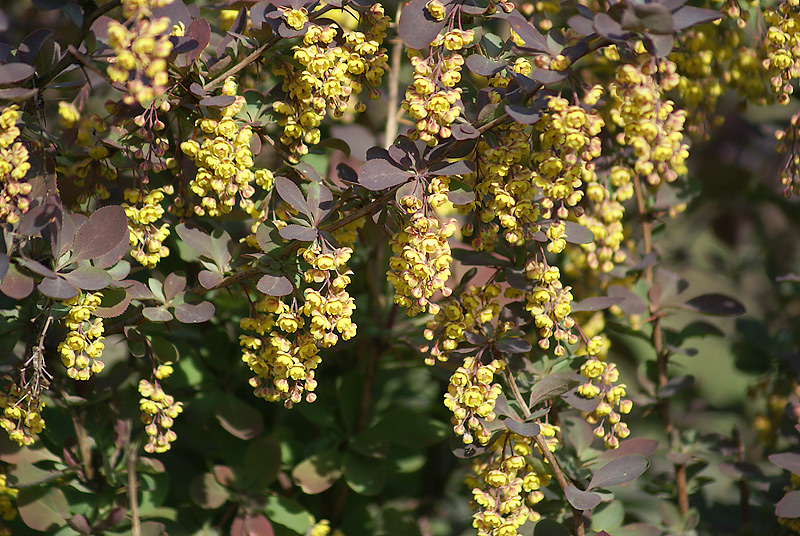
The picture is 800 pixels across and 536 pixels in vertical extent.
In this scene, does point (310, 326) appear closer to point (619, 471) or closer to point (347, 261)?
point (347, 261)

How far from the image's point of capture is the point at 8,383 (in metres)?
0.81

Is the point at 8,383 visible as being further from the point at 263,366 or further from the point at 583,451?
the point at 583,451

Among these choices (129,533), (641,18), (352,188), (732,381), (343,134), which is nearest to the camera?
(641,18)

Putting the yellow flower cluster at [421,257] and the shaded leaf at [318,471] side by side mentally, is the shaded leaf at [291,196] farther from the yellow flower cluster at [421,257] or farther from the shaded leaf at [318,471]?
the shaded leaf at [318,471]

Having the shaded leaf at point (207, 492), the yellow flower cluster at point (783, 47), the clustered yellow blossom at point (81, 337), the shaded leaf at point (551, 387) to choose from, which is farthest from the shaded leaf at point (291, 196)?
the yellow flower cluster at point (783, 47)

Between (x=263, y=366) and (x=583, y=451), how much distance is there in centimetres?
43

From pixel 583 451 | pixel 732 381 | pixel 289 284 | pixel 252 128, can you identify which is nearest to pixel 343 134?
pixel 252 128

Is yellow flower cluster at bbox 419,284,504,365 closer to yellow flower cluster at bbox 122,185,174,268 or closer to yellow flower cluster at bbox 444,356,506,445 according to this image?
yellow flower cluster at bbox 444,356,506,445

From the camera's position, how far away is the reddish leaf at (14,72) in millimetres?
631

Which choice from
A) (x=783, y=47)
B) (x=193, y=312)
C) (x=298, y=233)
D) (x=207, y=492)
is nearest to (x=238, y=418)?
(x=207, y=492)

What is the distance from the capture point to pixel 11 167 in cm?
61

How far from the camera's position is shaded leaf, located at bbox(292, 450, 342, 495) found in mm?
913

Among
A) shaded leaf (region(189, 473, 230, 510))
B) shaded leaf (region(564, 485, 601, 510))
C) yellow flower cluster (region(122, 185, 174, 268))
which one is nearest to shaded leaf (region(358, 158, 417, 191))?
yellow flower cluster (region(122, 185, 174, 268))

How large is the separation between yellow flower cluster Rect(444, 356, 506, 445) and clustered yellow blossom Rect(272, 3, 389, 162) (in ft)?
1.01
